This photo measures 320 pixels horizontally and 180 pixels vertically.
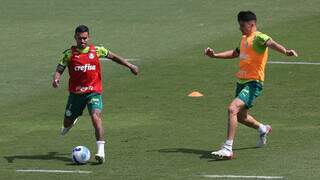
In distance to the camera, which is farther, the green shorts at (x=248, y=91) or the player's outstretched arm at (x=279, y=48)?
the green shorts at (x=248, y=91)

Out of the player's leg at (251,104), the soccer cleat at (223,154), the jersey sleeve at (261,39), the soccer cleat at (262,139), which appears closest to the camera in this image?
the soccer cleat at (223,154)

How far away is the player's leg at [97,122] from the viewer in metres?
14.2

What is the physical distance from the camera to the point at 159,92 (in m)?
20.7

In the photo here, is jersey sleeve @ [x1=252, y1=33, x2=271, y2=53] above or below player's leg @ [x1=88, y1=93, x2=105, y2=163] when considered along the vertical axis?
above

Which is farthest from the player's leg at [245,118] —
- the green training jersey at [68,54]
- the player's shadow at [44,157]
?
the player's shadow at [44,157]

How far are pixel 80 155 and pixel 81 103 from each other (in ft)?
3.18

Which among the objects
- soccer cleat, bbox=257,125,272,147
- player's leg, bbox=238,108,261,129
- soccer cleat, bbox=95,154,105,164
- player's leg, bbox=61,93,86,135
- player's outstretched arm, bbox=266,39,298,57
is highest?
player's outstretched arm, bbox=266,39,298,57

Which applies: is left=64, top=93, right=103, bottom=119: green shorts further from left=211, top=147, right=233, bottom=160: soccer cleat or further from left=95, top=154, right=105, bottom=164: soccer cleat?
left=211, top=147, right=233, bottom=160: soccer cleat

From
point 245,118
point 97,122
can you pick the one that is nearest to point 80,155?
point 97,122

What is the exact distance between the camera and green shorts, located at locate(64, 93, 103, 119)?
14.5 metres

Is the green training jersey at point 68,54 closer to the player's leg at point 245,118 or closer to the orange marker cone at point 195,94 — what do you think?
the player's leg at point 245,118

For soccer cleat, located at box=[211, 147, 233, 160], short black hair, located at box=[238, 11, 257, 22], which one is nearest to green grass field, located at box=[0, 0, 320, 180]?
soccer cleat, located at box=[211, 147, 233, 160]

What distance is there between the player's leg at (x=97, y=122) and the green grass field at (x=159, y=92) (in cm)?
20

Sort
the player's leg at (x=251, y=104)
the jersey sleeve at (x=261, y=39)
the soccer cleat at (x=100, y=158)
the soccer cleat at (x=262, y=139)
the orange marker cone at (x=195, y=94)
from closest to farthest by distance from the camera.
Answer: the soccer cleat at (x=100, y=158) → the jersey sleeve at (x=261, y=39) → the player's leg at (x=251, y=104) → the soccer cleat at (x=262, y=139) → the orange marker cone at (x=195, y=94)
